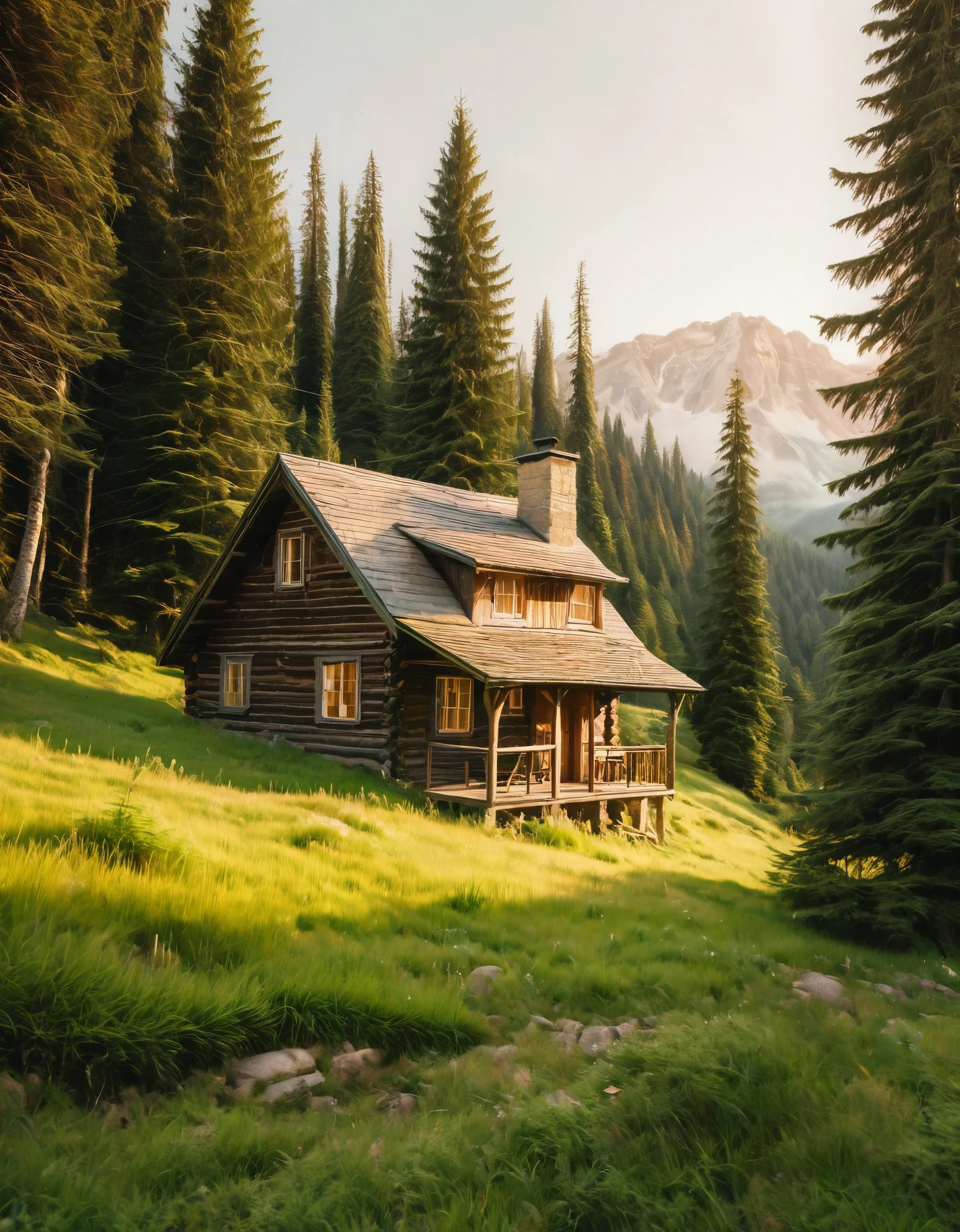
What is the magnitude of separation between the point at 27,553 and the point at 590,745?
1760 cm

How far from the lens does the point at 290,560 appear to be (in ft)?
69.5

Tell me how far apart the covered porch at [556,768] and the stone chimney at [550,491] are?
5.39 metres

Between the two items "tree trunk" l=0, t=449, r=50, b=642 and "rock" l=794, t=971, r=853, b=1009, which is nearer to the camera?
"rock" l=794, t=971, r=853, b=1009

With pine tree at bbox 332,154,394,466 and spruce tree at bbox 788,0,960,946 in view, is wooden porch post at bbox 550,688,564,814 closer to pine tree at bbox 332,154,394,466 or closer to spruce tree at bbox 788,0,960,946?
spruce tree at bbox 788,0,960,946

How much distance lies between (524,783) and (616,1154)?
1574 cm

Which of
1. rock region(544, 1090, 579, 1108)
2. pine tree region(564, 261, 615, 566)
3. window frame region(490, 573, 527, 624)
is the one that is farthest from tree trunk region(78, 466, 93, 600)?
pine tree region(564, 261, 615, 566)

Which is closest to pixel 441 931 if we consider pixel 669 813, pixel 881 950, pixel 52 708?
pixel 881 950

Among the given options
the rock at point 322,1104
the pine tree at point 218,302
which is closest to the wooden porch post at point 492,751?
the rock at point 322,1104

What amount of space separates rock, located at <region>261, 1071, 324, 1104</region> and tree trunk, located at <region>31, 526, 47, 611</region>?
25547 millimetres

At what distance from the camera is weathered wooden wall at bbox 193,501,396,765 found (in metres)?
18.8

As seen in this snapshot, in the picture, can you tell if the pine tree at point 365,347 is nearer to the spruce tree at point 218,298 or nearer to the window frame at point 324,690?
the spruce tree at point 218,298

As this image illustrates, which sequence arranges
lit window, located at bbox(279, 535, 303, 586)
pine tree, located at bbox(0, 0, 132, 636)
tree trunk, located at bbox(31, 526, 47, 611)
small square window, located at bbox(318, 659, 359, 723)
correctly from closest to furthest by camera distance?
1. pine tree, located at bbox(0, 0, 132, 636)
2. small square window, located at bbox(318, 659, 359, 723)
3. lit window, located at bbox(279, 535, 303, 586)
4. tree trunk, located at bbox(31, 526, 47, 611)

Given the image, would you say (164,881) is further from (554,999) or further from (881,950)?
(881,950)

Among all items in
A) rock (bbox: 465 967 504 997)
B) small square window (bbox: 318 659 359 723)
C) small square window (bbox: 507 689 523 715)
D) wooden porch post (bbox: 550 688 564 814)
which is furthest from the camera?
small square window (bbox: 507 689 523 715)
